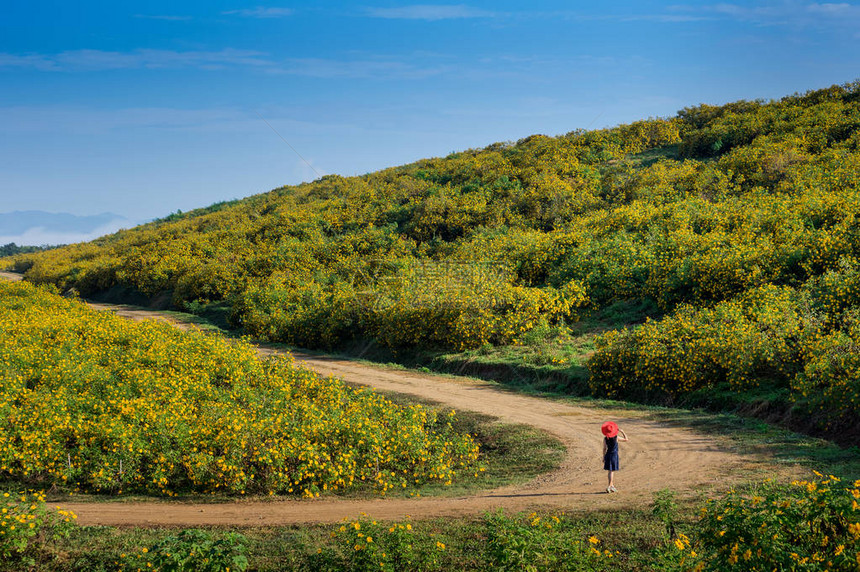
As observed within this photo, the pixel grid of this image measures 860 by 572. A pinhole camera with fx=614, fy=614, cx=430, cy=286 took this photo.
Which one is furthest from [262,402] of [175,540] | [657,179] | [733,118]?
[733,118]

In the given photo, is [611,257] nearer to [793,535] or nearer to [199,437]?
[199,437]

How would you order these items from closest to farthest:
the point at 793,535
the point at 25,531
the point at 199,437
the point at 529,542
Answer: the point at 793,535 → the point at 529,542 → the point at 25,531 → the point at 199,437

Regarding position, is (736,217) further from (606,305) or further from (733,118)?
(733,118)

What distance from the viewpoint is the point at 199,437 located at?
1034 centimetres

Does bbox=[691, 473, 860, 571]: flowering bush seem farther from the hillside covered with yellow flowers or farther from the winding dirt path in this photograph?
the hillside covered with yellow flowers

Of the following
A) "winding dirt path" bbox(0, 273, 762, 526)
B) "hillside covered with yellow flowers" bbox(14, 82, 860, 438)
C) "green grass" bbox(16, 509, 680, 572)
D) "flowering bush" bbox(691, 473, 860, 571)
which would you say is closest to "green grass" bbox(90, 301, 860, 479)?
"hillside covered with yellow flowers" bbox(14, 82, 860, 438)

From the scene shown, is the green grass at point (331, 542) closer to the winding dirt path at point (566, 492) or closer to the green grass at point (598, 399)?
the winding dirt path at point (566, 492)

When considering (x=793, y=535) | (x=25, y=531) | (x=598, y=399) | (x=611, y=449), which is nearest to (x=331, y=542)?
(x=25, y=531)

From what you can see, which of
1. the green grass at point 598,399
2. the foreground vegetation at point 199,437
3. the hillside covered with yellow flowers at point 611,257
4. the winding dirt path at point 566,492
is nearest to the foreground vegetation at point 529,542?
the winding dirt path at point 566,492

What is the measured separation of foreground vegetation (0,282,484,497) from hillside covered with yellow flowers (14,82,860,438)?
6871 mm

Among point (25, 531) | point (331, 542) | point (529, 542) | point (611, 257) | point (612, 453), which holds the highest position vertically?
point (611, 257)

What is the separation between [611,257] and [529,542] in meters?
18.6

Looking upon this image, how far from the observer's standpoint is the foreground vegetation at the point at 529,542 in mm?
4883

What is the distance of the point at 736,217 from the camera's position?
22516 mm
